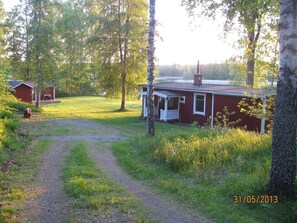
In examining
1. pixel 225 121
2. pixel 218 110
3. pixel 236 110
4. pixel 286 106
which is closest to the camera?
pixel 286 106

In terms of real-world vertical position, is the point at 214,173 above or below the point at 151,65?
below

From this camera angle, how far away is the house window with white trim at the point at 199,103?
71.3 ft

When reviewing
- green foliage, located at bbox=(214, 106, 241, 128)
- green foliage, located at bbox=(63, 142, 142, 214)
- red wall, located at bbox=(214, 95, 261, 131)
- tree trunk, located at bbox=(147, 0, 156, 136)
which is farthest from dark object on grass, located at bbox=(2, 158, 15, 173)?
red wall, located at bbox=(214, 95, 261, 131)

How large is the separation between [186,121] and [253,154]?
Result: 1579cm

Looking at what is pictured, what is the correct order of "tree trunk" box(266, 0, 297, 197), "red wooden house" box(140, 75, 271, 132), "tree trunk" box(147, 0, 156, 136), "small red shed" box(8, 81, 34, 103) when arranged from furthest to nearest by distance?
1. "small red shed" box(8, 81, 34, 103)
2. "red wooden house" box(140, 75, 271, 132)
3. "tree trunk" box(147, 0, 156, 136)
4. "tree trunk" box(266, 0, 297, 197)

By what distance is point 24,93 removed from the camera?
37.9 metres

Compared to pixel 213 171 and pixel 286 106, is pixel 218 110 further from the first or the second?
pixel 286 106

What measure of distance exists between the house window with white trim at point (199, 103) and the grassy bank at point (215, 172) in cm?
1164

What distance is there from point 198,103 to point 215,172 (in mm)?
15646

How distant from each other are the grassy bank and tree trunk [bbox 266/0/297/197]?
1.39 ft

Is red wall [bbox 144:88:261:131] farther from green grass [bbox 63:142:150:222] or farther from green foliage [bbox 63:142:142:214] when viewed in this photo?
green grass [bbox 63:142:150:222]

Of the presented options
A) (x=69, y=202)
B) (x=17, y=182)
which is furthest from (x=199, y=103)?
(x=69, y=202)

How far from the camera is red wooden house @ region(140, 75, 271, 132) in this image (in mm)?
19120
